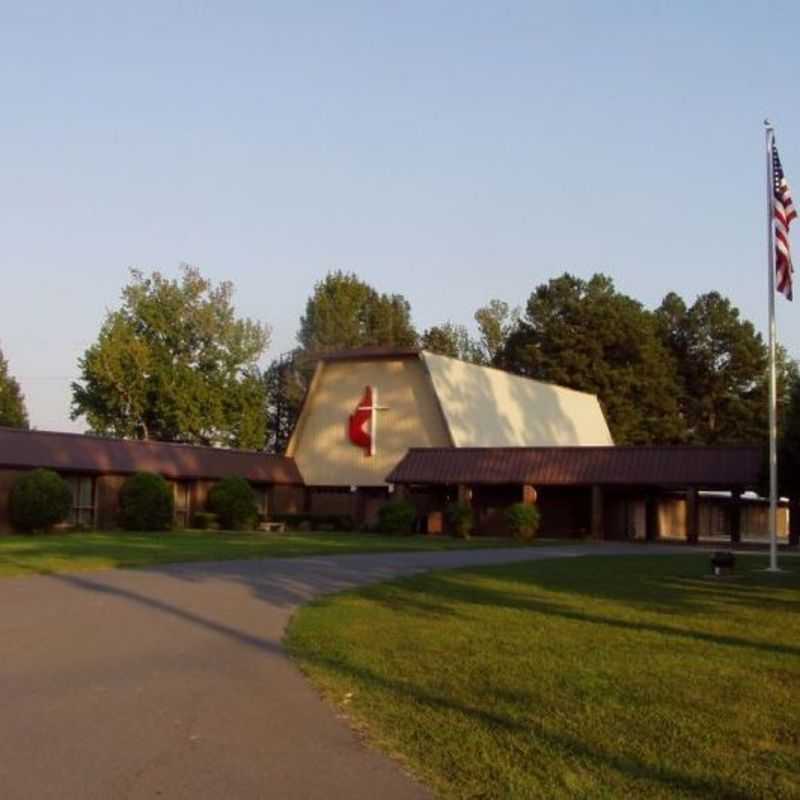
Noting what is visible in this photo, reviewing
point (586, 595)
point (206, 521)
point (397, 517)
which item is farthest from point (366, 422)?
point (586, 595)

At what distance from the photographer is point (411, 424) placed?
186 feet

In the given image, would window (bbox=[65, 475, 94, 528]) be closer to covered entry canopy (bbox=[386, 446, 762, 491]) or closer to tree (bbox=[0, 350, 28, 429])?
covered entry canopy (bbox=[386, 446, 762, 491])

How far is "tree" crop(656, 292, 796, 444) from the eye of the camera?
86.5 metres

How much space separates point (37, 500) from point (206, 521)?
10.3 metres

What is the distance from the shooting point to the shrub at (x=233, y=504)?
171 feet

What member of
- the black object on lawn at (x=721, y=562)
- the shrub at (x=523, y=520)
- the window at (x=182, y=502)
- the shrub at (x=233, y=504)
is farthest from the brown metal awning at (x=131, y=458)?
the black object on lawn at (x=721, y=562)

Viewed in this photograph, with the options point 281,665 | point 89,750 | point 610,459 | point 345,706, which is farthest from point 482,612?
point 610,459

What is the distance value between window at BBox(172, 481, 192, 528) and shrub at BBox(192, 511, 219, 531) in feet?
2.94

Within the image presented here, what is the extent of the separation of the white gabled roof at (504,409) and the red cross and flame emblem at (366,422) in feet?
11.3

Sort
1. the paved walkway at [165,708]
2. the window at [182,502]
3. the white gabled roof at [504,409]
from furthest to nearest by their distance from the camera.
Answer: the white gabled roof at [504,409]
the window at [182,502]
the paved walkway at [165,708]

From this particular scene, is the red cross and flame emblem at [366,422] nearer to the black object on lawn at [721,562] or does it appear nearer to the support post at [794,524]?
the support post at [794,524]

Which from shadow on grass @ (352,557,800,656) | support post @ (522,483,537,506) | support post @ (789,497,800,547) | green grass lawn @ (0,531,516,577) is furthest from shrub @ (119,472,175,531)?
shadow on grass @ (352,557,800,656)

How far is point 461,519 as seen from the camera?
49.2 metres

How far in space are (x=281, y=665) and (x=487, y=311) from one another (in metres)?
88.7
